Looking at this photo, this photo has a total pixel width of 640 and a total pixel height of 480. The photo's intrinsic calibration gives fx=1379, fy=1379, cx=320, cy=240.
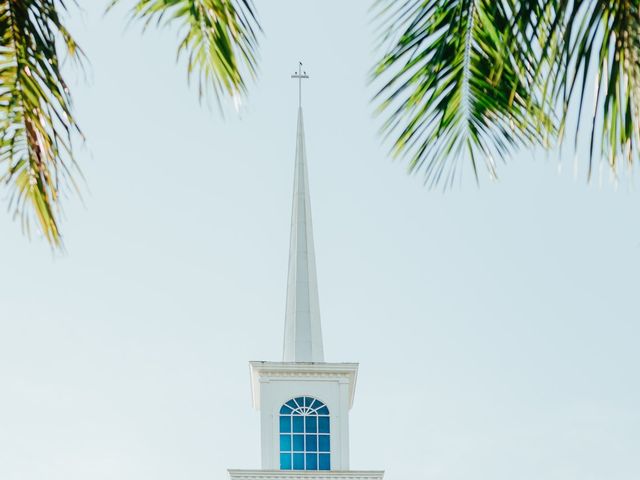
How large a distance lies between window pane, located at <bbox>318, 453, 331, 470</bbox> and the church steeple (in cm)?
289

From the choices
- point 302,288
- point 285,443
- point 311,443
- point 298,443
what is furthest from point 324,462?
point 302,288

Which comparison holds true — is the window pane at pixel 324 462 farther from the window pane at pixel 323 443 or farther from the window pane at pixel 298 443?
the window pane at pixel 298 443

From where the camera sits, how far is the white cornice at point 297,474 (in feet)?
113

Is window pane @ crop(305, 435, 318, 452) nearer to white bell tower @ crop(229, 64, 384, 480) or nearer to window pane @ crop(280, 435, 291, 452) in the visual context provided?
white bell tower @ crop(229, 64, 384, 480)

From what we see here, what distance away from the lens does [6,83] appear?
6848 mm

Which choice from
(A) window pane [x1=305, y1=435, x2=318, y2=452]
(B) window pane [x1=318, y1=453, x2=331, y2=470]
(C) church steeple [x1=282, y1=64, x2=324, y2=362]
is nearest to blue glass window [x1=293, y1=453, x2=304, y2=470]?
(A) window pane [x1=305, y1=435, x2=318, y2=452]

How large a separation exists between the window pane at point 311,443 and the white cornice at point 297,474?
33.8 inches

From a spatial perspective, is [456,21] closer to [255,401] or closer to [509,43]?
[509,43]

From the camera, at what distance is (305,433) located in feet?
117

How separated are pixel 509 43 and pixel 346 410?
30.1m

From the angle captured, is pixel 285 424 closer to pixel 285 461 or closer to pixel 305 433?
pixel 305 433

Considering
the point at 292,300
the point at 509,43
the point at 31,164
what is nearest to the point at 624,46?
the point at 509,43

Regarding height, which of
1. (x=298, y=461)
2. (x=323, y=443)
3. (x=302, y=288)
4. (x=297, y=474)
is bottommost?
(x=297, y=474)

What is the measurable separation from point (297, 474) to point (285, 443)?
1202mm
